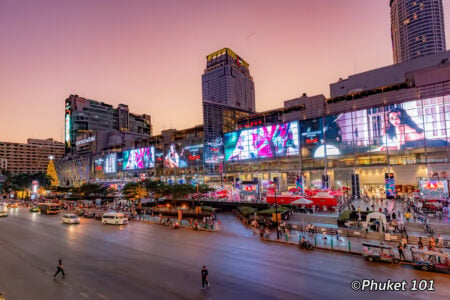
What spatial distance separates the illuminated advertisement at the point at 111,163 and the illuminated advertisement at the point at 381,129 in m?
99.5

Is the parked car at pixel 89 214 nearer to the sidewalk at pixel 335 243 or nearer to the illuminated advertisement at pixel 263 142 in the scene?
the sidewalk at pixel 335 243

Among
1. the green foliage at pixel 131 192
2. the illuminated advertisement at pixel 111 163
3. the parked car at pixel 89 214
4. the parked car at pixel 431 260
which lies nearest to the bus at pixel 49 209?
the parked car at pixel 89 214

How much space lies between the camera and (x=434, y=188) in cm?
3619

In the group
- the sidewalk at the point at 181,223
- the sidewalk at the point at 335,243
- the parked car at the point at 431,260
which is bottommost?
the sidewalk at the point at 181,223

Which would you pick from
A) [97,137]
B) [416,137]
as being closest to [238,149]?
[416,137]

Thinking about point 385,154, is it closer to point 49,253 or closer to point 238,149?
point 238,149

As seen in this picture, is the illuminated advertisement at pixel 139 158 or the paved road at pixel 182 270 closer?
the paved road at pixel 182 270

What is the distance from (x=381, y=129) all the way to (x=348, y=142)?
7.88m

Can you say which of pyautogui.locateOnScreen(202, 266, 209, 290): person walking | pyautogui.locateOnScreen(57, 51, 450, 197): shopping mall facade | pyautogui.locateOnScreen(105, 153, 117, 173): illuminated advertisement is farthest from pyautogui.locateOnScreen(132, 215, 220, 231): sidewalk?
pyautogui.locateOnScreen(105, 153, 117, 173): illuminated advertisement

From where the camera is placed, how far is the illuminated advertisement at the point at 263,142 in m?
78.6

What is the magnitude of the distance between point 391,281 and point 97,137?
556ft

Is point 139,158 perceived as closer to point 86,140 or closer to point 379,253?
point 86,140

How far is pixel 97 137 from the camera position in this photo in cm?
16062

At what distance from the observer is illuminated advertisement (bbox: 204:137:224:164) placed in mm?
96312
